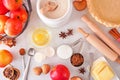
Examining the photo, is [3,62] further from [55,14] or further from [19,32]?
[55,14]

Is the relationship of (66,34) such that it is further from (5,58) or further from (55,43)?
(5,58)

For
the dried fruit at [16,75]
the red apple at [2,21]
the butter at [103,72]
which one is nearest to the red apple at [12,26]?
the red apple at [2,21]

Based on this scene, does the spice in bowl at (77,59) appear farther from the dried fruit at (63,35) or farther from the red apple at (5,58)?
the red apple at (5,58)

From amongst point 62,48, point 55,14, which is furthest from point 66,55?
point 55,14

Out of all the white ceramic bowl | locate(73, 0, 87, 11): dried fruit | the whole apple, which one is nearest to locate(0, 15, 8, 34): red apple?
the whole apple

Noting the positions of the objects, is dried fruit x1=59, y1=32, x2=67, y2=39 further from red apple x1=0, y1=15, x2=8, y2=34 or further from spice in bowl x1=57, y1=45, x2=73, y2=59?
red apple x1=0, y1=15, x2=8, y2=34

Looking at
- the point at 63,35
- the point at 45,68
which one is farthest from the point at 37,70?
the point at 63,35
